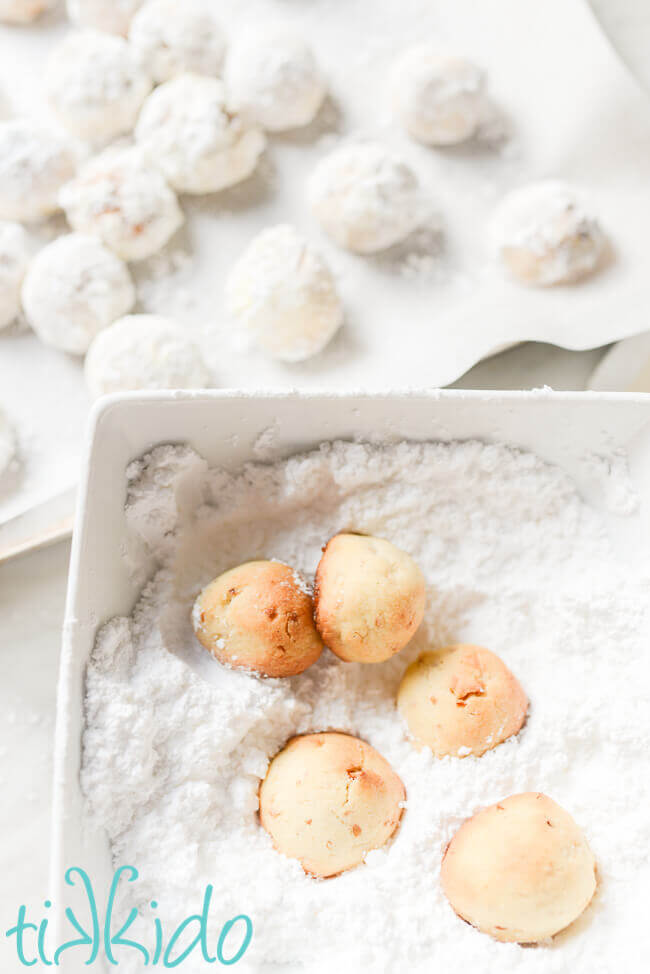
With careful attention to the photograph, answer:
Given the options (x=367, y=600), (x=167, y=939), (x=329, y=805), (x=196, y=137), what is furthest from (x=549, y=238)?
(x=167, y=939)

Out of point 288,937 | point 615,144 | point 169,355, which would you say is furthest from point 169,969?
point 615,144

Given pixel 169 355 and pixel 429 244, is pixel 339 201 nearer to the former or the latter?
pixel 429 244

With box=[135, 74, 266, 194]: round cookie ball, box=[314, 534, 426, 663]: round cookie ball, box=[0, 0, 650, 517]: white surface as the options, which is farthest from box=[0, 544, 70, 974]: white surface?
box=[135, 74, 266, 194]: round cookie ball

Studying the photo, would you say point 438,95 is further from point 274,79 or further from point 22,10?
point 22,10

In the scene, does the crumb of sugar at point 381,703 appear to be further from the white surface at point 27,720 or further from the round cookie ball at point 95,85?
the round cookie ball at point 95,85

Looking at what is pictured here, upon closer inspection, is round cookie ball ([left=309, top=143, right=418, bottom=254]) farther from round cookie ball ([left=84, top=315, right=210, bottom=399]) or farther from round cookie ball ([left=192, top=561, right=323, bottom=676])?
round cookie ball ([left=192, top=561, right=323, bottom=676])

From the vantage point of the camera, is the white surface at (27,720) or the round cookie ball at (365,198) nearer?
the white surface at (27,720)

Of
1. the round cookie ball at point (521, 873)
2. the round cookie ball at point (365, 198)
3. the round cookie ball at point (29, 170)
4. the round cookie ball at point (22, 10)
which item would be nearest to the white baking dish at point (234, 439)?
the round cookie ball at point (521, 873)

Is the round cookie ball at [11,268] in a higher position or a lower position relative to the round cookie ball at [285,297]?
higher

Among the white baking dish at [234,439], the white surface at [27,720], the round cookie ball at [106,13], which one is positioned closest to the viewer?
the white baking dish at [234,439]
